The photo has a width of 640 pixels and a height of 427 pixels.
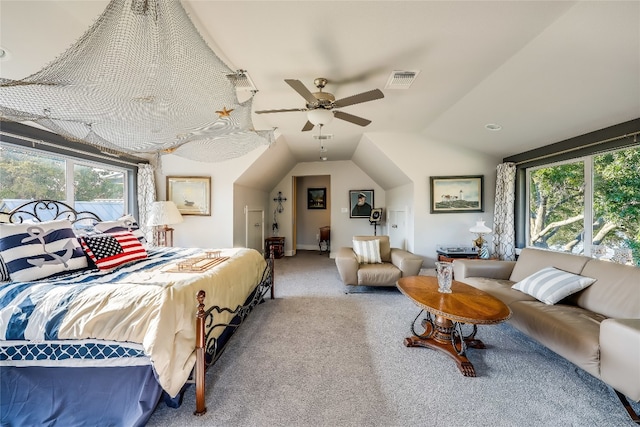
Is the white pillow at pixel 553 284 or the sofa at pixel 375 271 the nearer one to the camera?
the white pillow at pixel 553 284

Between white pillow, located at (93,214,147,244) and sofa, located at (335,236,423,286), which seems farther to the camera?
sofa, located at (335,236,423,286)

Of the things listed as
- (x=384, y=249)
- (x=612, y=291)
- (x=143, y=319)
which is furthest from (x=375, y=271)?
(x=143, y=319)

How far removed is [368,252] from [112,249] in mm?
3111

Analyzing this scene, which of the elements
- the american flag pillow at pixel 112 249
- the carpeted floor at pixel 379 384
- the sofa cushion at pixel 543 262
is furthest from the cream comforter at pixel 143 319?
the sofa cushion at pixel 543 262

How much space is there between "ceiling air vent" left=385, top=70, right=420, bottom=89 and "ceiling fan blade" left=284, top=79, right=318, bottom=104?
0.82 meters

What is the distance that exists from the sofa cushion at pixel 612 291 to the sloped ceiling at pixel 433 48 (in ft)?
4.98

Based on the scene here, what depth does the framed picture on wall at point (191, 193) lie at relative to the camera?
4.32 m

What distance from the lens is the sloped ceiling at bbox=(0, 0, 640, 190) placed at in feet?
5.17

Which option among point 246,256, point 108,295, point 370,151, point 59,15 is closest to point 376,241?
point 370,151

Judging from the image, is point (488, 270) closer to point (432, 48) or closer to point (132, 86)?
point (432, 48)

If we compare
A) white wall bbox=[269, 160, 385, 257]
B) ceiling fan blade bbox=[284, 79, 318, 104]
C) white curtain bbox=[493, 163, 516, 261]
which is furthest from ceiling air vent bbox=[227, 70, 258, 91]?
white curtain bbox=[493, 163, 516, 261]

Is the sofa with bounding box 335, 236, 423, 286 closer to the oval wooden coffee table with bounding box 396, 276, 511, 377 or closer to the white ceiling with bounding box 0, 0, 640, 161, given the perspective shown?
the oval wooden coffee table with bounding box 396, 276, 511, 377

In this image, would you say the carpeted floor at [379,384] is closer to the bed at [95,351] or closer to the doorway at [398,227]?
the bed at [95,351]

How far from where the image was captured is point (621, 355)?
1.42 m
